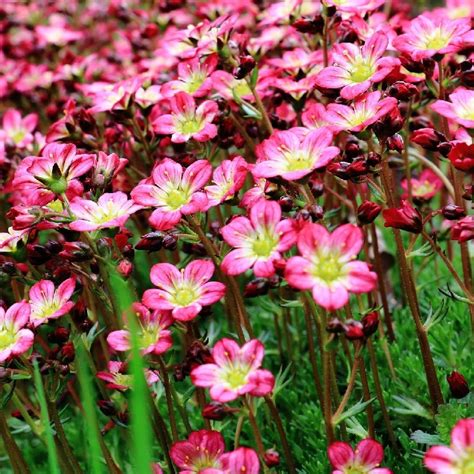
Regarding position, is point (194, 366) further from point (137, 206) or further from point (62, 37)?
point (62, 37)

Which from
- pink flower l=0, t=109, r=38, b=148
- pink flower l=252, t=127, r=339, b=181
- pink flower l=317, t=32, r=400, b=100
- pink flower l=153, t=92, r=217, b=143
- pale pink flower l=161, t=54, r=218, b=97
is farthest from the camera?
pink flower l=0, t=109, r=38, b=148

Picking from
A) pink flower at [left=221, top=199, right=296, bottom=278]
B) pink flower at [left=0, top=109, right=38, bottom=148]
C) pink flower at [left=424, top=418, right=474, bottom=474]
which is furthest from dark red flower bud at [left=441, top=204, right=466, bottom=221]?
pink flower at [left=0, top=109, right=38, bottom=148]

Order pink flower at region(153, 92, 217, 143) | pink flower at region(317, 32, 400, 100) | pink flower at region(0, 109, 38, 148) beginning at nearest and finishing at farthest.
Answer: pink flower at region(317, 32, 400, 100) → pink flower at region(153, 92, 217, 143) → pink flower at region(0, 109, 38, 148)

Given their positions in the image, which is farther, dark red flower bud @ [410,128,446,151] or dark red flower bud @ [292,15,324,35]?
dark red flower bud @ [292,15,324,35]

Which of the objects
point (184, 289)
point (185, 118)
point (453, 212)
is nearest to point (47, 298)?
point (184, 289)

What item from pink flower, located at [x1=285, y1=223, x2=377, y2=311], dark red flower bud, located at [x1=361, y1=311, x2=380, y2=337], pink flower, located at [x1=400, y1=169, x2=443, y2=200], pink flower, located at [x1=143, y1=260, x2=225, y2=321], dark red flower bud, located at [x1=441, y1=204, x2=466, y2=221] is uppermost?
pink flower, located at [x1=285, y1=223, x2=377, y2=311]

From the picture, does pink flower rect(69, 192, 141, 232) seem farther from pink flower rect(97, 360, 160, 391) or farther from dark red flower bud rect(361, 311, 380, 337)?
dark red flower bud rect(361, 311, 380, 337)

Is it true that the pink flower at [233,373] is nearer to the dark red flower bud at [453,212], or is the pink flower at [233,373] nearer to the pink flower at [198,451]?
the pink flower at [198,451]
